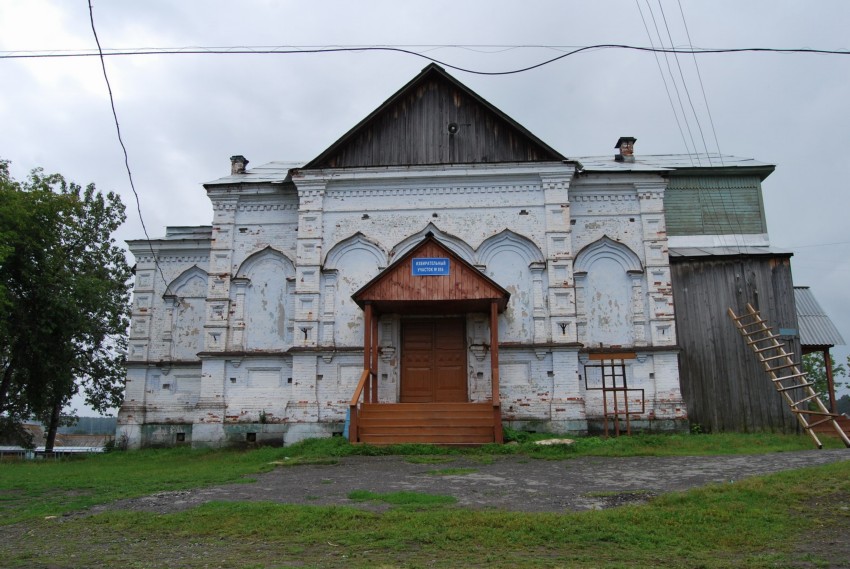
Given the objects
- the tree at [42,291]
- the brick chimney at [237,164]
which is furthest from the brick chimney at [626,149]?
the tree at [42,291]

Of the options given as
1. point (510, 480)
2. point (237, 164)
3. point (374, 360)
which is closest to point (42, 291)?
point (237, 164)

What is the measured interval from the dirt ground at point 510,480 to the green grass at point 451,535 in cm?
70

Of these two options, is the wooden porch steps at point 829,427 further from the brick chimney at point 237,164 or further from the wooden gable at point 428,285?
the brick chimney at point 237,164

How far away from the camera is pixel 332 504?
867cm

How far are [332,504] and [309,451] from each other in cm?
606

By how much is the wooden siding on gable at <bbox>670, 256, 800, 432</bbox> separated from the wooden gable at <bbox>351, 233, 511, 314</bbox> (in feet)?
17.5

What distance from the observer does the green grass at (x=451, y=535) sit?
20.2 feet

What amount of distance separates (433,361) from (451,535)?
35.0ft

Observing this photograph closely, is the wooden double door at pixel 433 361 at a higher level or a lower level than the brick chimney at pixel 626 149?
lower

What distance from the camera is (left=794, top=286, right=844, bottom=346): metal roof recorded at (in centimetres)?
1885

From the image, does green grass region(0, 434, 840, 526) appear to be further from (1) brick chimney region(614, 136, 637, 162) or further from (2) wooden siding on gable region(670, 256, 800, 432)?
(1) brick chimney region(614, 136, 637, 162)

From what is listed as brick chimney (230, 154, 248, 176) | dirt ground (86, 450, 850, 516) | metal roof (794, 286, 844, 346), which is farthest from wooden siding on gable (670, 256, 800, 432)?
brick chimney (230, 154, 248, 176)

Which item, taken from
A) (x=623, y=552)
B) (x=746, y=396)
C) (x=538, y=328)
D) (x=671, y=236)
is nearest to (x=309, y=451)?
(x=538, y=328)

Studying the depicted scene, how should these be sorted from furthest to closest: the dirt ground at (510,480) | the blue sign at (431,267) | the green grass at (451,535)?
the blue sign at (431,267), the dirt ground at (510,480), the green grass at (451,535)
